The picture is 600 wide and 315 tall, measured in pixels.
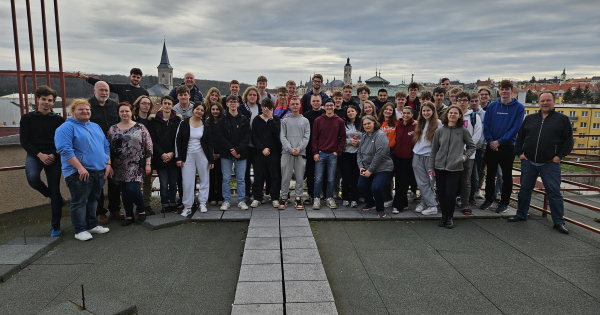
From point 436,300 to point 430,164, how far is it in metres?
2.58

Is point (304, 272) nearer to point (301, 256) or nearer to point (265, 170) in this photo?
point (301, 256)

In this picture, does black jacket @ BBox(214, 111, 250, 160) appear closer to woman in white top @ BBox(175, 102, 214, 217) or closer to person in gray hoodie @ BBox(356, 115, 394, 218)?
woman in white top @ BBox(175, 102, 214, 217)

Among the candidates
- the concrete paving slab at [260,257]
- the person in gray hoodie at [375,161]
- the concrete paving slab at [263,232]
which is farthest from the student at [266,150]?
the concrete paving slab at [260,257]

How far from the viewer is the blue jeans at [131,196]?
16.8ft

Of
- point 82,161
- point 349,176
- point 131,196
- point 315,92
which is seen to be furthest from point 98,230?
point 315,92

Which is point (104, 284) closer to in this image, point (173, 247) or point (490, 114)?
point (173, 247)

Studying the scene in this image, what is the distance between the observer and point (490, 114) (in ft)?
19.2

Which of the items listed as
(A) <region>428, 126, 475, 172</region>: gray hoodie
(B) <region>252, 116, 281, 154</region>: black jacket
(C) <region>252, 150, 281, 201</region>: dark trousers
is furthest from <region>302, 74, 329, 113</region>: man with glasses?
(A) <region>428, 126, 475, 172</region>: gray hoodie

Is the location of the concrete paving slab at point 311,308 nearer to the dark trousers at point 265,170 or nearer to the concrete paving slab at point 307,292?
the concrete paving slab at point 307,292

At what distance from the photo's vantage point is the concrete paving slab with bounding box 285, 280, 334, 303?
307 cm

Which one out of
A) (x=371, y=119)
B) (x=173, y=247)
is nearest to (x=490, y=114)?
(x=371, y=119)

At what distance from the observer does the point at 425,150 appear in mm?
5547

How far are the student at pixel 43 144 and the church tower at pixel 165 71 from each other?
102712mm

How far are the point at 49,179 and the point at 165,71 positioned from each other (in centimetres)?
10597
